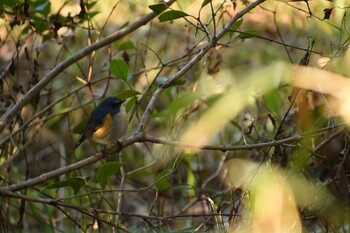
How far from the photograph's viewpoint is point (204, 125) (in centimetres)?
184

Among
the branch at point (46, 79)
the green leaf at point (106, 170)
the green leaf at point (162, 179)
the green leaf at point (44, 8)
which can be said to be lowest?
the green leaf at point (162, 179)

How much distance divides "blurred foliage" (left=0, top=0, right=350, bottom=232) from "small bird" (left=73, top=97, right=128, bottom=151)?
13cm

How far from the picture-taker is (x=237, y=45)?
4918 mm

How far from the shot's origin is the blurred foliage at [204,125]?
7.88 feet

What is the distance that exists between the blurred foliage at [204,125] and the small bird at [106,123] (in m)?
0.13

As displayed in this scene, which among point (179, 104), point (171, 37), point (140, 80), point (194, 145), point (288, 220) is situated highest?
point (171, 37)

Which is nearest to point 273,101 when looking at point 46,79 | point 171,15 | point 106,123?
point 106,123

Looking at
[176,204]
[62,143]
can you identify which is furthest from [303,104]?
[62,143]

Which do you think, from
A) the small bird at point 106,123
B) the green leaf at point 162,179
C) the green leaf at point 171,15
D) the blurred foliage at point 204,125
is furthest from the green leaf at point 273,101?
the green leaf at point 171,15

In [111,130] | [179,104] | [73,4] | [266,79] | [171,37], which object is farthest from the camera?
[171,37]

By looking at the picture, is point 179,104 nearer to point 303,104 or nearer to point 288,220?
point 303,104

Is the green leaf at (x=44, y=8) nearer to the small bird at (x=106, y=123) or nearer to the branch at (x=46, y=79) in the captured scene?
the branch at (x=46, y=79)

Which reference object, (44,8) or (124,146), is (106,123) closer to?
(44,8)

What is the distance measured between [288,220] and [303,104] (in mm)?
626
